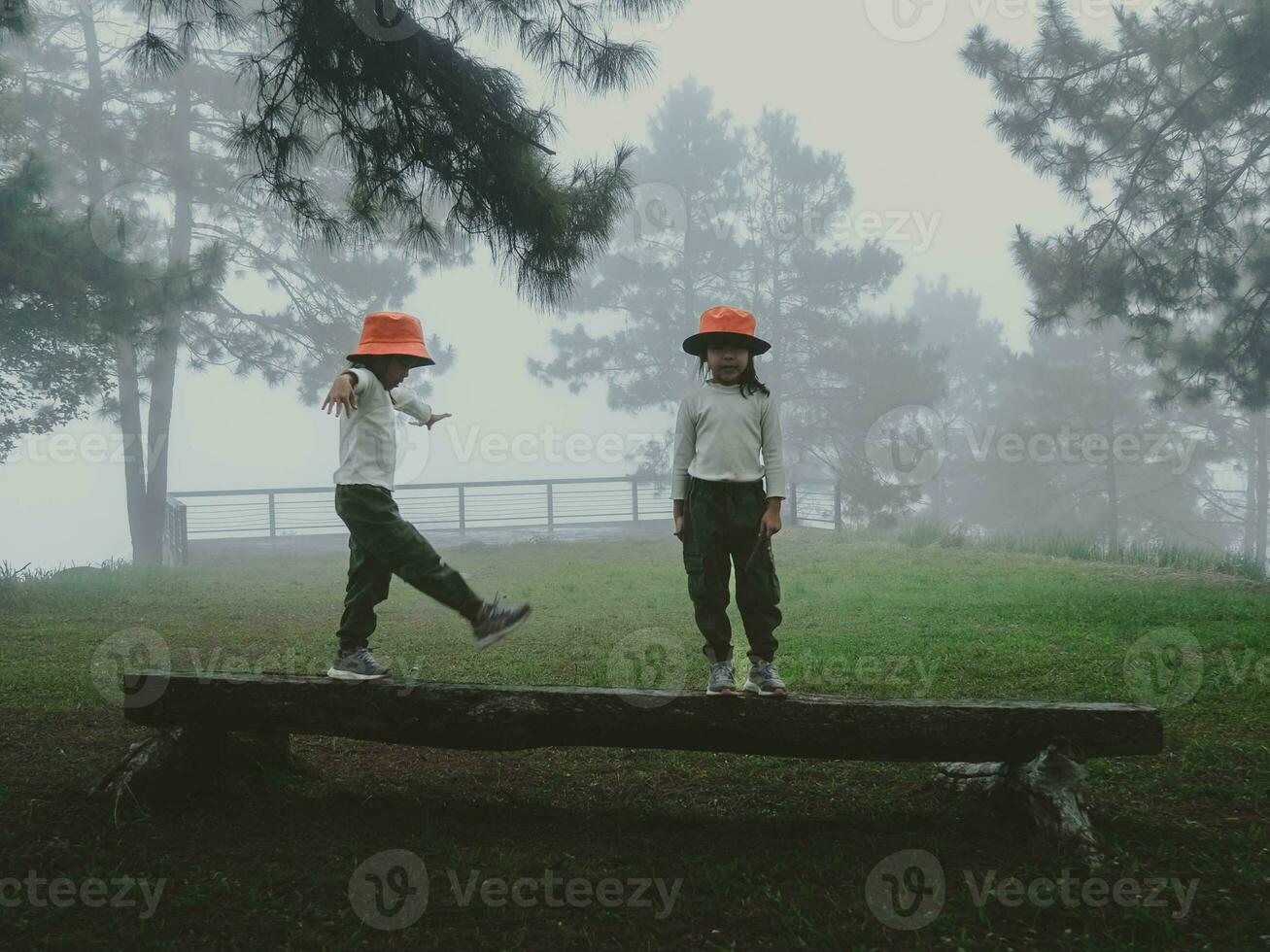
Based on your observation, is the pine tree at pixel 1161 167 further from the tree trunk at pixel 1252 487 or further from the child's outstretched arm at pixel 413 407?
the tree trunk at pixel 1252 487

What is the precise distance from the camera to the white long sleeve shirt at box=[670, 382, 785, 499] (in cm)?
369

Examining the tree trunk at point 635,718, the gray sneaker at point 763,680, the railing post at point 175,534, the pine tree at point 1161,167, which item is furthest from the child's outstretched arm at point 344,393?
the railing post at point 175,534

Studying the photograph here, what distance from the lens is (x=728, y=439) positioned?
3.71 meters

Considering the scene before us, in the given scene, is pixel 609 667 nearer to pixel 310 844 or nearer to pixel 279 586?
pixel 310 844

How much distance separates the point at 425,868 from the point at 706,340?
6.92 feet

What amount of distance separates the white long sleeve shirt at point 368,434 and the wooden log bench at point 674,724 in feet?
2.53

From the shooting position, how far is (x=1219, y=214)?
10.5m

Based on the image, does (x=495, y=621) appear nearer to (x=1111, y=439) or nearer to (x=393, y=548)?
(x=393, y=548)

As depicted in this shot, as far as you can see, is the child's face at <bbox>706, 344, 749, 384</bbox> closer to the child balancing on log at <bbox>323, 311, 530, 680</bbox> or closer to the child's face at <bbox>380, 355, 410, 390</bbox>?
the child balancing on log at <bbox>323, 311, 530, 680</bbox>

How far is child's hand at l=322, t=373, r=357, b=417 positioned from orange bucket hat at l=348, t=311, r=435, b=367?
0.65ft

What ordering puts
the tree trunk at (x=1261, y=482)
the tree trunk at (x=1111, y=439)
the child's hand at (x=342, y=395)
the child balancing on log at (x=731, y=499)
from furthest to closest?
the tree trunk at (x=1111, y=439) < the tree trunk at (x=1261, y=482) < the child balancing on log at (x=731, y=499) < the child's hand at (x=342, y=395)

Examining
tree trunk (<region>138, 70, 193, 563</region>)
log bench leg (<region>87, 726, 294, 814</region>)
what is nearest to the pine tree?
log bench leg (<region>87, 726, 294, 814</region>)

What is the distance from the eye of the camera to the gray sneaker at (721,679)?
11.8 feet

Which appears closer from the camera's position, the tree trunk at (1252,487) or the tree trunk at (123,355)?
the tree trunk at (123,355)
